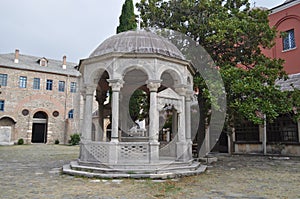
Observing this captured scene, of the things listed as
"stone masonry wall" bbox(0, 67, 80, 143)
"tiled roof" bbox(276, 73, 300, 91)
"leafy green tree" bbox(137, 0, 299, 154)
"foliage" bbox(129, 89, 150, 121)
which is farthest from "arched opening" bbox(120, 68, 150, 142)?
"stone masonry wall" bbox(0, 67, 80, 143)

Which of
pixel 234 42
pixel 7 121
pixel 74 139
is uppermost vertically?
pixel 234 42

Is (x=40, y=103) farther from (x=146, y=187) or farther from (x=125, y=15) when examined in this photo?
(x=146, y=187)

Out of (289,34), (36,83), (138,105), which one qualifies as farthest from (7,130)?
(289,34)

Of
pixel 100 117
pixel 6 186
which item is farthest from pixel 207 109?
pixel 6 186

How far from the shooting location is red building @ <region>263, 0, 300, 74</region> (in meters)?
15.9

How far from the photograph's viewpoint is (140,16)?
12742mm

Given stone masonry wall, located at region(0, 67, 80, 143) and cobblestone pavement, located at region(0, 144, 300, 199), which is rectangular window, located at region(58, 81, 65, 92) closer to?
stone masonry wall, located at region(0, 67, 80, 143)

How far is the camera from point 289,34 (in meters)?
16.6

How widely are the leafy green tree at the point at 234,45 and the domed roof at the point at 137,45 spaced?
2308 mm

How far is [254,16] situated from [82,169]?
31.4 feet

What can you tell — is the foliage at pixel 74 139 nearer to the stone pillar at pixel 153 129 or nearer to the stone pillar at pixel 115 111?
the stone pillar at pixel 115 111

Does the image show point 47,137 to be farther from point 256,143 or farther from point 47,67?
point 256,143

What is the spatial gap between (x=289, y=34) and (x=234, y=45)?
7.40 metres

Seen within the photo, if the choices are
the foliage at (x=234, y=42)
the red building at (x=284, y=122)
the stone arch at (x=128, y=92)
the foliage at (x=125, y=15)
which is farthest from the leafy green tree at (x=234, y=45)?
the red building at (x=284, y=122)
